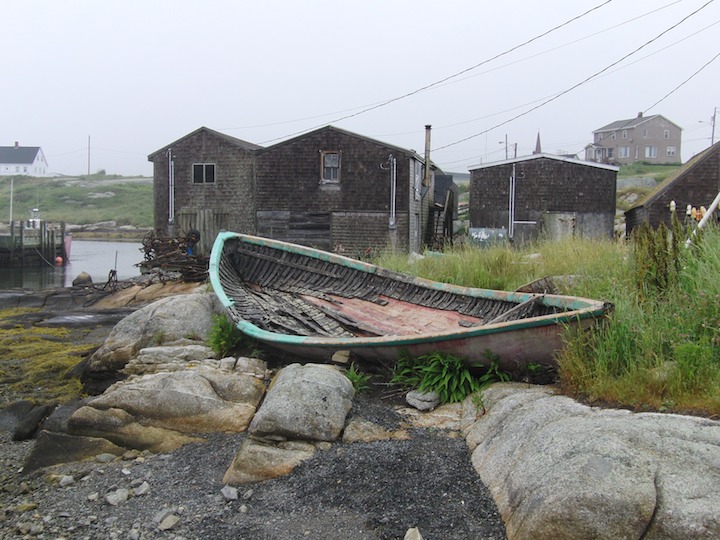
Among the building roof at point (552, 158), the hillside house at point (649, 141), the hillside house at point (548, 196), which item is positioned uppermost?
the hillside house at point (649, 141)

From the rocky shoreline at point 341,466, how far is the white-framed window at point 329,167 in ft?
62.6

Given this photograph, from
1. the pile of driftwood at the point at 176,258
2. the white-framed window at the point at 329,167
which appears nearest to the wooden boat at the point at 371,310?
the pile of driftwood at the point at 176,258

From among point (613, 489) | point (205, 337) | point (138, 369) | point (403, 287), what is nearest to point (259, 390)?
point (138, 369)

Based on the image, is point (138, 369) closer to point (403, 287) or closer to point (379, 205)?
point (403, 287)

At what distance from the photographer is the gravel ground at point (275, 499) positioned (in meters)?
4.33

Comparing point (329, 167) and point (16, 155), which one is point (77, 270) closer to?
point (329, 167)

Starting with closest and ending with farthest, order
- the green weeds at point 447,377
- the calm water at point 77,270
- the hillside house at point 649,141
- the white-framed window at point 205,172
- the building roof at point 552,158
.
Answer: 1. the green weeds at point 447,377
2. the building roof at point 552,158
3. the white-framed window at point 205,172
4. the calm water at point 77,270
5. the hillside house at point 649,141

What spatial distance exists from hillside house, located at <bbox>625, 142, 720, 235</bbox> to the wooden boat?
17149mm

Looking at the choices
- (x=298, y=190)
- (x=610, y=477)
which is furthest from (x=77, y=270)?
(x=610, y=477)

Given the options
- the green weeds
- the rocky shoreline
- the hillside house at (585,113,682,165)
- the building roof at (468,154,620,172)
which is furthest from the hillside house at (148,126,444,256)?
the hillside house at (585,113,682,165)

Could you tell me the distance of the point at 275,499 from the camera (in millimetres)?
4785

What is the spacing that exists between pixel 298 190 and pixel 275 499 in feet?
73.1

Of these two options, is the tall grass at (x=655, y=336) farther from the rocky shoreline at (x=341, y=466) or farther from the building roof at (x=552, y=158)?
the building roof at (x=552, y=158)

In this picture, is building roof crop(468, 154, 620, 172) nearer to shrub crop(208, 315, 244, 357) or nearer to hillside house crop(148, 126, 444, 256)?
hillside house crop(148, 126, 444, 256)
